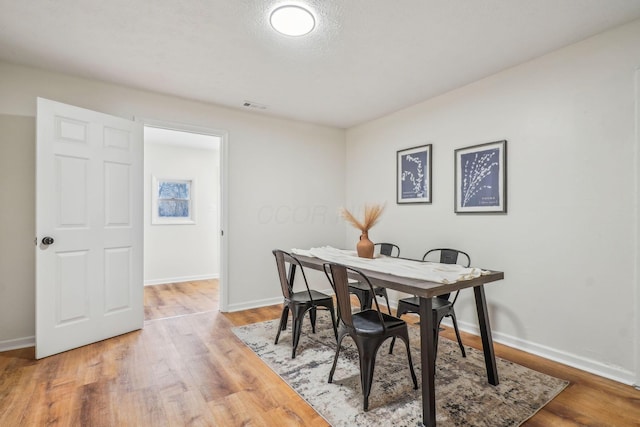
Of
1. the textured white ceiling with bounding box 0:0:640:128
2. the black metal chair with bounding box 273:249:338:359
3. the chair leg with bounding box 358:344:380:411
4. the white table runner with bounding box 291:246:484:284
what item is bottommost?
the chair leg with bounding box 358:344:380:411

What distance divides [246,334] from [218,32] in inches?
100.0

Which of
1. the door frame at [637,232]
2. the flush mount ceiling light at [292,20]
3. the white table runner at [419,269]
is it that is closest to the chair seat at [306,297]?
the white table runner at [419,269]

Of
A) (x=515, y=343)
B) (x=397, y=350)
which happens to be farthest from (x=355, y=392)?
(x=515, y=343)

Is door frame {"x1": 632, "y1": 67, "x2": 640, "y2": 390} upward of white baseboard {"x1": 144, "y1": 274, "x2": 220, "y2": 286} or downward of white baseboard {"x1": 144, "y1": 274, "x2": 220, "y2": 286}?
upward

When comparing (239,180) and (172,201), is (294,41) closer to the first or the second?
(239,180)

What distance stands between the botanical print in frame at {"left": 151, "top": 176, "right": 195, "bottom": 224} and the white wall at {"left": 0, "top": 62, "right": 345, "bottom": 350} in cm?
222

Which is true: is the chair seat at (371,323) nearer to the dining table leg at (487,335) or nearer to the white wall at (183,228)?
the dining table leg at (487,335)

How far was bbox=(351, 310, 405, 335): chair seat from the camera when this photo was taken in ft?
6.23

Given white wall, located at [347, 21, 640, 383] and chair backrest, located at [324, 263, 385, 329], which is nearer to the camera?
chair backrest, located at [324, 263, 385, 329]

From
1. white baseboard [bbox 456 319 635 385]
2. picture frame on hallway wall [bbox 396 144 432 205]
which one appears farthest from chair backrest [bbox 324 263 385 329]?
picture frame on hallway wall [bbox 396 144 432 205]

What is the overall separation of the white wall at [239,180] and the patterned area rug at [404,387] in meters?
1.37

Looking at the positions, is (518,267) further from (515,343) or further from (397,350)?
(397,350)

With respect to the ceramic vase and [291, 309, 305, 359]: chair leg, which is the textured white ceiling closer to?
the ceramic vase

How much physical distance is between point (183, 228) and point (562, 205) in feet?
17.4
